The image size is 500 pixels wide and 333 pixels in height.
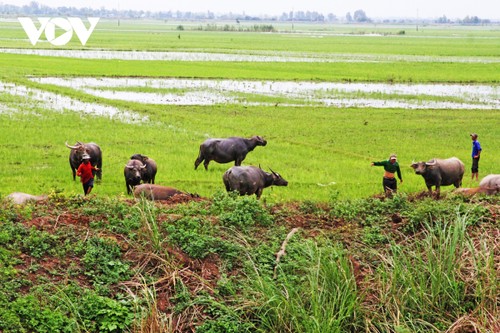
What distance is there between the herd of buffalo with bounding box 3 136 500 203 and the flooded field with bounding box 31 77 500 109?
39.2ft

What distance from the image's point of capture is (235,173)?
37.8ft

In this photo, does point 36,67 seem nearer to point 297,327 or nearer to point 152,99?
point 152,99

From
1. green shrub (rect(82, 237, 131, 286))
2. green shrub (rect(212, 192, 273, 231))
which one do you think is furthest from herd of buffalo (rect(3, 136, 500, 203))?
green shrub (rect(82, 237, 131, 286))

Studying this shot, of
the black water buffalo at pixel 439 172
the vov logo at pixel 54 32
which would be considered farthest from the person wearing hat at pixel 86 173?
the vov logo at pixel 54 32

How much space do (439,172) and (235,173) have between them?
3676 mm

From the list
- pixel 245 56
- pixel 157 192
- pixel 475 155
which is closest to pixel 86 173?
pixel 157 192

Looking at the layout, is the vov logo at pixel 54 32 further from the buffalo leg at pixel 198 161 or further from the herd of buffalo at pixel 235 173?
the herd of buffalo at pixel 235 173

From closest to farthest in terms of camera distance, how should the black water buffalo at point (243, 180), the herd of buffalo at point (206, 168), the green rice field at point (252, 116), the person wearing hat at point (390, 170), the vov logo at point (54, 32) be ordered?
the herd of buffalo at point (206, 168)
the black water buffalo at point (243, 180)
the person wearing hat at point (390, 170)
the green rice field at point (252, 116)
the vov logo at point (54, 32)

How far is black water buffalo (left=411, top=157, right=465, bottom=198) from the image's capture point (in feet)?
41.1

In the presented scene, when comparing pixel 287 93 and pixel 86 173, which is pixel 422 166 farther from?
pixel 287 93

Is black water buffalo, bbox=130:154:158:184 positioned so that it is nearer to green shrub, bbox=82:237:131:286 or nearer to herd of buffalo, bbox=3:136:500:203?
herd of buffalo, bbox=3:136:500:203

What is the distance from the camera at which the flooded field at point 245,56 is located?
1925 inches

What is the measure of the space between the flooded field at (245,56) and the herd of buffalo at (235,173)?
3309 centimetres

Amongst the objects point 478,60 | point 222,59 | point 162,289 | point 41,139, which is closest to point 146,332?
point 162,289
